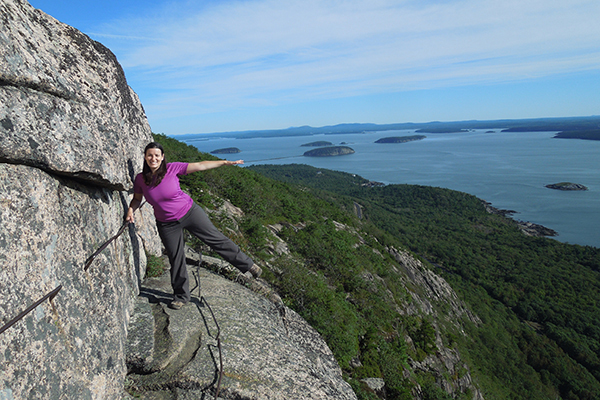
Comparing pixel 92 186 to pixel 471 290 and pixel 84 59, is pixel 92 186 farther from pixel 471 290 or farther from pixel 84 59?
pixel 471 290

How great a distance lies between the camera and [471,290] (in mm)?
58656

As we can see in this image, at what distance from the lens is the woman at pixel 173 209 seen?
4.52m

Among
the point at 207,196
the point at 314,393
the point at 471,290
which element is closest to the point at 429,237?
the point at 471,290

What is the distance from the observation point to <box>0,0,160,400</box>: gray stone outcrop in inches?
102

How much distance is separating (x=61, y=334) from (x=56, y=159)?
1.60m

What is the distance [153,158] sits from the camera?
4.40m

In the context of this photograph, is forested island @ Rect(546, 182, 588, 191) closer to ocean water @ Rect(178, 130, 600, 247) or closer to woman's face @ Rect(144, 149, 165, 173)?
ocean water @ Rect(178, 130, 600, 247)

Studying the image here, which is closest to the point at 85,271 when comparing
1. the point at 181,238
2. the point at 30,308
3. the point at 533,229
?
the point at 30,308

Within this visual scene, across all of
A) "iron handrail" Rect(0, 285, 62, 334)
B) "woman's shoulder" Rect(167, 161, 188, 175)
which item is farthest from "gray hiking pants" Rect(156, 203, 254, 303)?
"iron handrail" Rect(0, 285, 62, 334)

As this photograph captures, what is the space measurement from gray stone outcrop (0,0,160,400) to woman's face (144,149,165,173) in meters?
0.32

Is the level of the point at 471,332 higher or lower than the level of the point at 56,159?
lower

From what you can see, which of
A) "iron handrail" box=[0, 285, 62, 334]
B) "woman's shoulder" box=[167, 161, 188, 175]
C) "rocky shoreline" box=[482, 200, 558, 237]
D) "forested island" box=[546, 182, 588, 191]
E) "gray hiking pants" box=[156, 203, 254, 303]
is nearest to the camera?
"iron handrail" box=[0, 285, 62, 334]

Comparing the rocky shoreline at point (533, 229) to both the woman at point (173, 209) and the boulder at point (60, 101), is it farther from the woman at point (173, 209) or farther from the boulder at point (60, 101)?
the boulder at point (60, 101)

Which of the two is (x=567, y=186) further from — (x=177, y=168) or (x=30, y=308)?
(x=30, y=308)
